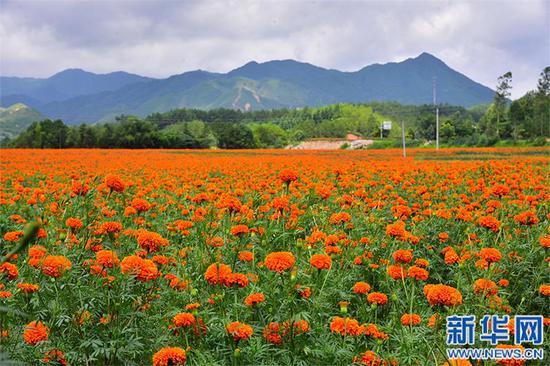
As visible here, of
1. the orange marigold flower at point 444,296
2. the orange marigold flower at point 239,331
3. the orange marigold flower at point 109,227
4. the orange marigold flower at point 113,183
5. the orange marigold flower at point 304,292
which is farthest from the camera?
the orange marigold flower at point 113,183

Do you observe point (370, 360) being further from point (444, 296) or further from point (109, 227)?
point (109, 227)

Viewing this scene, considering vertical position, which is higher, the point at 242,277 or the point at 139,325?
the point at 242,277

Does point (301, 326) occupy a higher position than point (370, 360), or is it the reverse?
point (301, 326)

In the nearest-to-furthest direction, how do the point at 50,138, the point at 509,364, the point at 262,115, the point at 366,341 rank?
the point at 509,364
the point at 366,341
the point at 50,138
the point at 262,115

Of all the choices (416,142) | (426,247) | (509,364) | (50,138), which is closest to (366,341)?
(509,364)

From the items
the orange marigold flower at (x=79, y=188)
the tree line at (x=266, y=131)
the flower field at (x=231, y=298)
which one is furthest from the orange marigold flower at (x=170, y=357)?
the tree line at (x=266, y=131)

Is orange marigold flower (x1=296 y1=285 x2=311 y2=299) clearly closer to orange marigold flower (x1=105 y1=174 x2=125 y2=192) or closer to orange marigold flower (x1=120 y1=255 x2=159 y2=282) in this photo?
orange marigold flower (x1=120 y1=255 x2=159 y2=282)

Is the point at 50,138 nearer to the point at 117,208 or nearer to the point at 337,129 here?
the point at 117,208

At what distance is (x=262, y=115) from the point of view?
14012cm

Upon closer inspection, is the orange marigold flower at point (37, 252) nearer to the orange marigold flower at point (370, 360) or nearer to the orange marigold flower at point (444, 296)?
the orange marigold flower at point (370, 360)

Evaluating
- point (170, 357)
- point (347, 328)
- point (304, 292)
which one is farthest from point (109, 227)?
point (347, 328)

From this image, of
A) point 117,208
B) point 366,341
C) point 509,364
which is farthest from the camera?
point 117,208

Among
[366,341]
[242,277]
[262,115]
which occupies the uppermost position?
[262,115]

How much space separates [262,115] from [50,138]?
10006 centimetres
